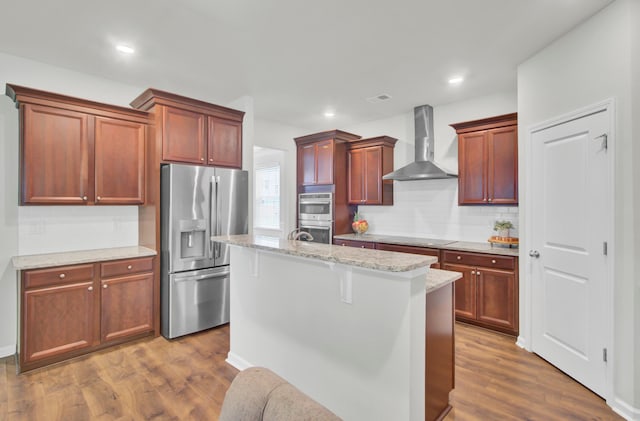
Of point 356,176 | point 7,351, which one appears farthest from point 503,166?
point 7,351

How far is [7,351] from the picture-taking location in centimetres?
303

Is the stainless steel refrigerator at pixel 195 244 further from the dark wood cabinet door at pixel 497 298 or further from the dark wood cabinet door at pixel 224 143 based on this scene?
the dark wood cabinet door at pixel 497 298

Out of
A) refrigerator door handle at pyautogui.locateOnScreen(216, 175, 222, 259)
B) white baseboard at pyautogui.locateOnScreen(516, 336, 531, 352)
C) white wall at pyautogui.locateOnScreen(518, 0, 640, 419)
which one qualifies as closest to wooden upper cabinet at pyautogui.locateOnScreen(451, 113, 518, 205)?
white wall at pyautogui.locateOnScreen(518, 0, 640, 419)

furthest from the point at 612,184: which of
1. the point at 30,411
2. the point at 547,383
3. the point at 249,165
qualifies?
the point at 30,411

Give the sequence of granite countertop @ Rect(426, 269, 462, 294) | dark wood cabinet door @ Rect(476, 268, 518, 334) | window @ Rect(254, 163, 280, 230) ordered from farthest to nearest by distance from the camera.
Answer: window @ Rect(254, 163, 280, 230) → dark wood cabinet door @ Rect(476, 268, 518, 334) → granite countertop @ Rect(426, 269, 462, 294)

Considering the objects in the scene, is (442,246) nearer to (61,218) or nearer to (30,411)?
(30,411)

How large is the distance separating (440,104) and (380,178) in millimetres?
1349

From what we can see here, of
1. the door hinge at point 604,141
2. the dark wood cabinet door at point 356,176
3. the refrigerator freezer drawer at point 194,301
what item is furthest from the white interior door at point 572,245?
the refrigerator freezer drawer at point 194,301

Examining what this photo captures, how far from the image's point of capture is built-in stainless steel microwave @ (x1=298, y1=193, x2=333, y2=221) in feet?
16.9

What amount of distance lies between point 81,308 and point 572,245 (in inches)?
171

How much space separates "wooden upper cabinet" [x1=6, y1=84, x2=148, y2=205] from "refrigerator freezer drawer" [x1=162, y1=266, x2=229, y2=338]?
1.05 meters

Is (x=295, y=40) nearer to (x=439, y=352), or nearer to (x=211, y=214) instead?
(x=211, y=214)

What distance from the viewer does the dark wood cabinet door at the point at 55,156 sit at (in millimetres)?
2863

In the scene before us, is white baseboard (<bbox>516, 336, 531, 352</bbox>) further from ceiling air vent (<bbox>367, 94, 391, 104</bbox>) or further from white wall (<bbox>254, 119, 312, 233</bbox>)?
white wall (<bbox>254, 119, 312, 233</bbox>)
